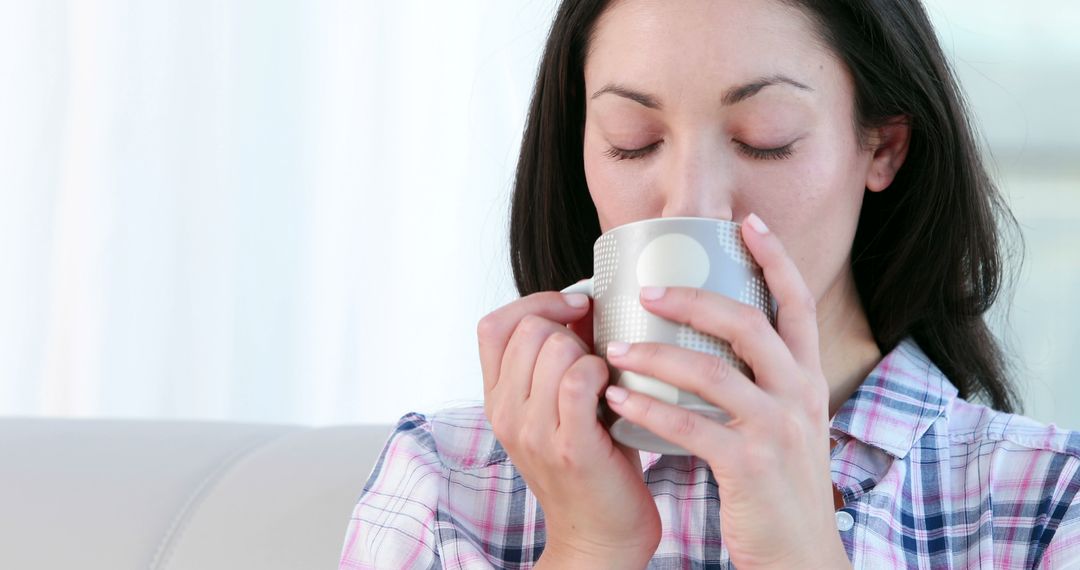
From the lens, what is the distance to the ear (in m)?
1.09

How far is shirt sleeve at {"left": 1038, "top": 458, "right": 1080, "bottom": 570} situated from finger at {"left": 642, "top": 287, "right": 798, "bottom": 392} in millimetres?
365

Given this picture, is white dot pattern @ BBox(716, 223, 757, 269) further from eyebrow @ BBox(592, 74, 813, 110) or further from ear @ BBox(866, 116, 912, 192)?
ear @ BBox(866, 116, 912, 192)

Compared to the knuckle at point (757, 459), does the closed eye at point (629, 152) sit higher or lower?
higher

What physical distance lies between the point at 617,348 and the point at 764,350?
93 mm

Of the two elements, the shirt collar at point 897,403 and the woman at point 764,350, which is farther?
the shirt collar at point 897,403

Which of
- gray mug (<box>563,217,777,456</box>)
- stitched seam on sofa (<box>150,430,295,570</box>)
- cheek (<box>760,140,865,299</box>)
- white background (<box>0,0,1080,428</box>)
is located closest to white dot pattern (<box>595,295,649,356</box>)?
gray mug (<box>563,217,777,456</box>)

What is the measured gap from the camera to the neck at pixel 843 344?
1.13 metres

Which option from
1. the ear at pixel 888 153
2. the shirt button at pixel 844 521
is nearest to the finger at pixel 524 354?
the shirt button at pixel 844 521

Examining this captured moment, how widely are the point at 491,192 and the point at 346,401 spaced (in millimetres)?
475

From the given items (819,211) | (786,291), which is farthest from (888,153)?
(786,291)

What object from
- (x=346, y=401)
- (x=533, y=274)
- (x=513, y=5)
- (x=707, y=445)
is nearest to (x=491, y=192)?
(x=513, y=5)

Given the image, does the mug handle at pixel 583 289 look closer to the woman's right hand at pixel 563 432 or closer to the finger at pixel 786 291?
the woman's right hand at pixel 563 432

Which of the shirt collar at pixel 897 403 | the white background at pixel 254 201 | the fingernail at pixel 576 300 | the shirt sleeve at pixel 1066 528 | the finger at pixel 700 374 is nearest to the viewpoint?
the finger at pixel 700 374

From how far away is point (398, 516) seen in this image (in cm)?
100
